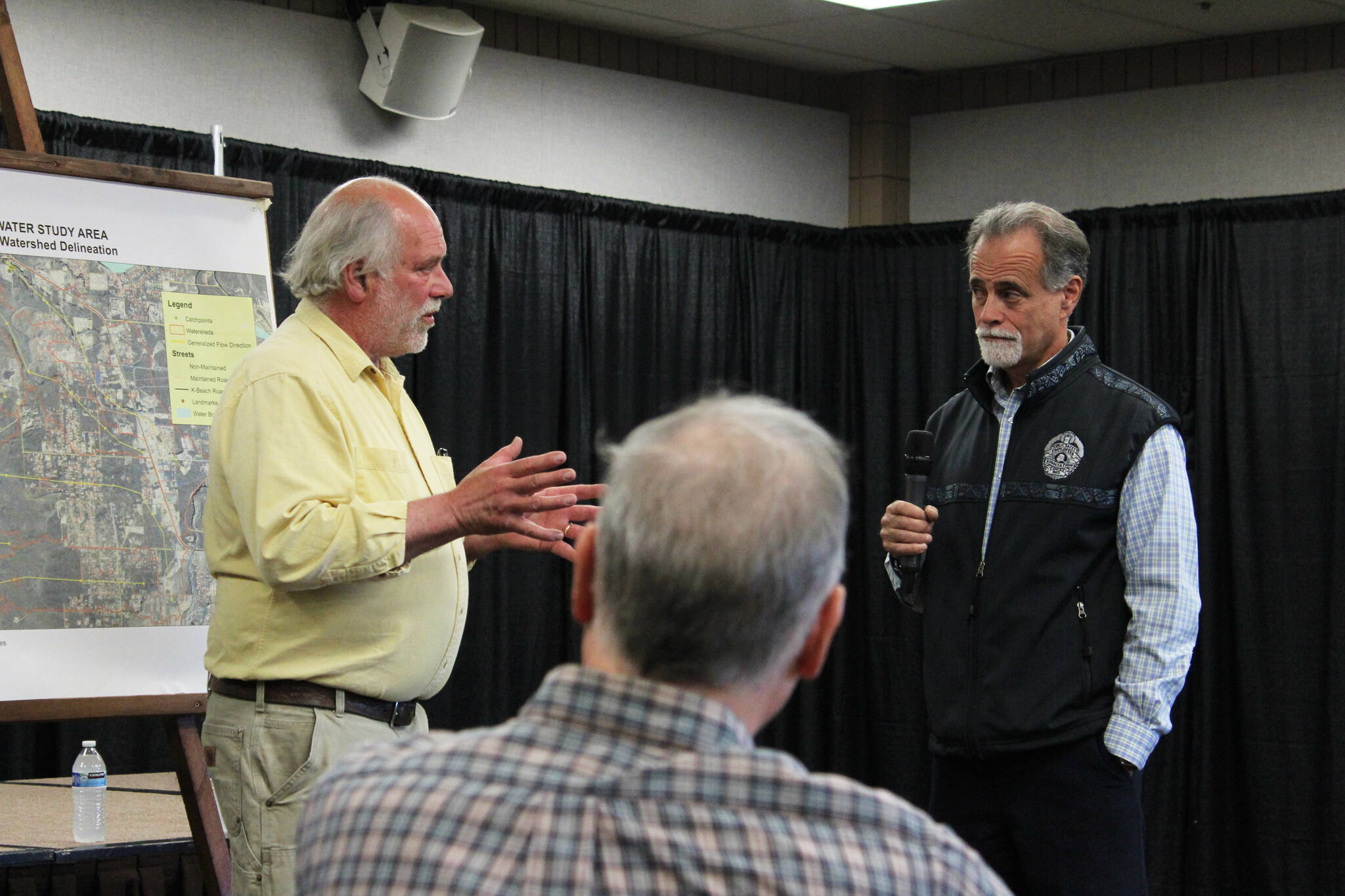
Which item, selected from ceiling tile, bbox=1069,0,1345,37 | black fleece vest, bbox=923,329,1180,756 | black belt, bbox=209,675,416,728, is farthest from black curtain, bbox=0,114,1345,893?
black belt, bbox=209,675,416,728

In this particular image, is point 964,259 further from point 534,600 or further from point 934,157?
point 534,600

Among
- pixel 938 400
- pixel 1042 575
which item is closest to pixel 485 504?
pixel 1042 575

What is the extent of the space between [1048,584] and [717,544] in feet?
5.44

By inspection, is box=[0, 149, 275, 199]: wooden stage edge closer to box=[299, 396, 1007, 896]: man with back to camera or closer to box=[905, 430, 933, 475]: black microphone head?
box=[905, 430, 933, 475]: black microphone head

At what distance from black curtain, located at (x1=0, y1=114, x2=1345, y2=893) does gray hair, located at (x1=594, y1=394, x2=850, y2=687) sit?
3.25 m

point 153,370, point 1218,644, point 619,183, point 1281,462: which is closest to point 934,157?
point 619,183

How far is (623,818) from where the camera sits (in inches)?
35.3

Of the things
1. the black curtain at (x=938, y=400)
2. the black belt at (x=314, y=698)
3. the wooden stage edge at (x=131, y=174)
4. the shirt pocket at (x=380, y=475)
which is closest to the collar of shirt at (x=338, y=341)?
the shirt pocket at (x=380, y=475)

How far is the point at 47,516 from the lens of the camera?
108 inches

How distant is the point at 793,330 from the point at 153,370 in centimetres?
297

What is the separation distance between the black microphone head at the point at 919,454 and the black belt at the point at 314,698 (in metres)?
1.01

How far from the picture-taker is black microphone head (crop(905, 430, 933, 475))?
103 inches

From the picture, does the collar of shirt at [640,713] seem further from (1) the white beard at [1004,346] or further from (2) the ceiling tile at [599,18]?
(2) the ceiling tile at [599,18]

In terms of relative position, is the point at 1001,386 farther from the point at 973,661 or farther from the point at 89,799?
the point at 89,799
